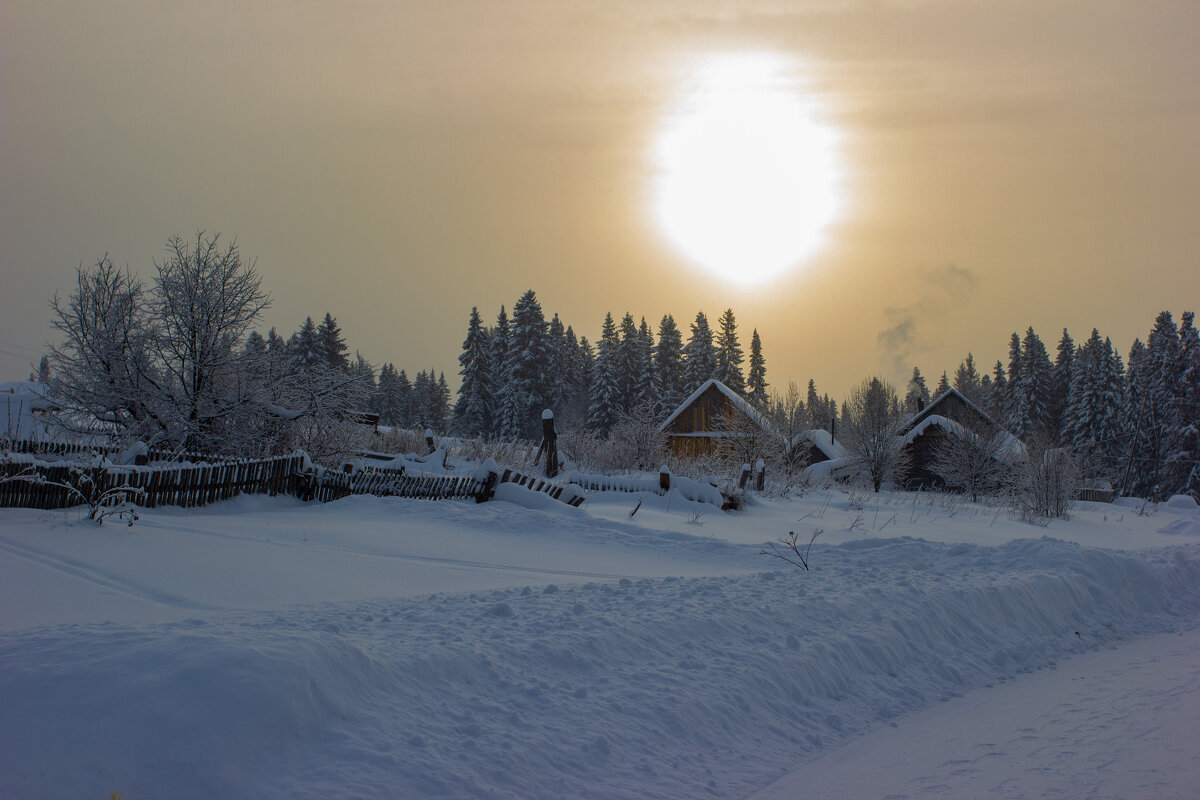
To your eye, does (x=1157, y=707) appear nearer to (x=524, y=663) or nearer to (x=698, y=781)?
(x=698, y=781)

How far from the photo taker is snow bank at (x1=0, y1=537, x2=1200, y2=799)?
3459mm

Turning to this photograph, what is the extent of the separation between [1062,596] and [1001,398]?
266 feet

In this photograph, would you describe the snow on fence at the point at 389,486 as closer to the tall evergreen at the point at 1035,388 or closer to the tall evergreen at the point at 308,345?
the tall evergreen at the point at 308,345

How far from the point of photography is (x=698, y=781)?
4352 millimetres

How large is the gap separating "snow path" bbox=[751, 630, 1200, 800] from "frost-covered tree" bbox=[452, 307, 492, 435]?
186ft

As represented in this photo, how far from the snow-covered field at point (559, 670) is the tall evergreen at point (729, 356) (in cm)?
5441

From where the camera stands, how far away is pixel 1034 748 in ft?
16.4

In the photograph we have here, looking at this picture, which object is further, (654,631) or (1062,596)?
(1062,596)

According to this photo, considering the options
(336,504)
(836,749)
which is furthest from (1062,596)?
Result: (336,504)

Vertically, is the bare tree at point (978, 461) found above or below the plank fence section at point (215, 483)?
above

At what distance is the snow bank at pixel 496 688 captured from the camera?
11.3 ft

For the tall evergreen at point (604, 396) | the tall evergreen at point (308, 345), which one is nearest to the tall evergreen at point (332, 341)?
the tall evergreen at point (308, 345)

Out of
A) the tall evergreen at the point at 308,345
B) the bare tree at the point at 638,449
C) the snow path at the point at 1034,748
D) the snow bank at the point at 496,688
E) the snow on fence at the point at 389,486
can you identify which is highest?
the tall evergreen at the point at 308,345

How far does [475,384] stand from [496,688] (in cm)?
5878
